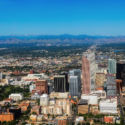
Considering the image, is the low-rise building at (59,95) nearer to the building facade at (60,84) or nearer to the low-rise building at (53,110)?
the building facade at (60,84)

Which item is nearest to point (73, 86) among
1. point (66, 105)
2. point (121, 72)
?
point (66, 105)

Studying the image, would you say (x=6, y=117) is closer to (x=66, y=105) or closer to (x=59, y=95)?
(x=66, y=105)

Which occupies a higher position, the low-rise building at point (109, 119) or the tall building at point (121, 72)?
the tall building at point (121, 72)

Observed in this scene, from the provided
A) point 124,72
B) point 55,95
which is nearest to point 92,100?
point 55,95

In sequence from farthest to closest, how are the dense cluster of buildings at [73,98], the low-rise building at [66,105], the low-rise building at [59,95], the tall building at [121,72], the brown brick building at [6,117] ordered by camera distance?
the tall building at [121,72]
the low-rise building at [59,95]
the low-rise building at [66,105]
the dense cluster of buildings at [73,98]
the brown brick building at [6,117]

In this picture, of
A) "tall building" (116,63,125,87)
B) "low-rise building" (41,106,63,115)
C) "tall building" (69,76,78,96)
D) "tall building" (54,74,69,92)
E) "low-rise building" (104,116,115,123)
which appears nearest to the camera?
"low-rise building" (104,116,115,123)

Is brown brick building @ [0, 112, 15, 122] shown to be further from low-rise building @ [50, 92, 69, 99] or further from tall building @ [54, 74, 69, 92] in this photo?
tall building @ [54, 74, 69, 92]

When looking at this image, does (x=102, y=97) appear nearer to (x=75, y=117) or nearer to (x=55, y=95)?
(x=55, y=95)

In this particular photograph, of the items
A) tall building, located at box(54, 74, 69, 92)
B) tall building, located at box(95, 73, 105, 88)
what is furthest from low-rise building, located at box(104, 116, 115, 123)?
tall building, located at box(95, 73, 105, 88)

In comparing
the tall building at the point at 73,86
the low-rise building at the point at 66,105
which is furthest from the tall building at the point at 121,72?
the low-rise building at the point at 66,105

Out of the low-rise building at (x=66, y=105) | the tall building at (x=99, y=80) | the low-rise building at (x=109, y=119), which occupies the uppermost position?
the tall building at (x=99, y=80)

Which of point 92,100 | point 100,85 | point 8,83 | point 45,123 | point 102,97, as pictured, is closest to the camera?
point 45,123
